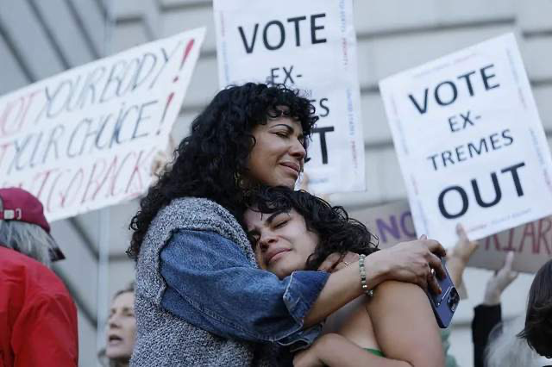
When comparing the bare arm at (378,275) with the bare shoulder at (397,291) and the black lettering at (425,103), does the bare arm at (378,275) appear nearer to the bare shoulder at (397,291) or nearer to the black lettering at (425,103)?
the bare shoulder at (397,291)

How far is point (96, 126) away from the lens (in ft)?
16.9

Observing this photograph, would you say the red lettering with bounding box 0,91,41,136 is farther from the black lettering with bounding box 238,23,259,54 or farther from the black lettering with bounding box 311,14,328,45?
the black lettering with bounding box 311,14,328,45

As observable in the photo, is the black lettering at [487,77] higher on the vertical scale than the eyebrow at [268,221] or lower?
higher

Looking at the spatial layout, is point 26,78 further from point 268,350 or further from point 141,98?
point 268,350

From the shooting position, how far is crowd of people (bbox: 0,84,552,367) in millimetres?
2447

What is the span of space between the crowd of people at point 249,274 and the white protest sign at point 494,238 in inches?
69.6

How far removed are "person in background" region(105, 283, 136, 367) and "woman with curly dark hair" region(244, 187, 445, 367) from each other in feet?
7.17

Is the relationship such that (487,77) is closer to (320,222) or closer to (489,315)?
(489,315)

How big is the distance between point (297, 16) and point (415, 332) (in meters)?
2.88

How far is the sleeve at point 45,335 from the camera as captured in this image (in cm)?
287

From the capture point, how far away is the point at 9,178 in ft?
16.9

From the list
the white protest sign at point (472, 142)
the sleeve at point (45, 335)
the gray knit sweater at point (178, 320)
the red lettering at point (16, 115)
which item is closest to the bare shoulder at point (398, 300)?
the gray knit sweater at point (178, 320)

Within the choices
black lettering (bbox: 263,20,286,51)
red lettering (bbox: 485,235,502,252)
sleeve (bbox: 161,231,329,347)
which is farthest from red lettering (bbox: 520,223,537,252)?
sleeve (bbox: 161,231,329,347)

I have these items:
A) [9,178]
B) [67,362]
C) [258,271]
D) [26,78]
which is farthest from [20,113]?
[258,271]
